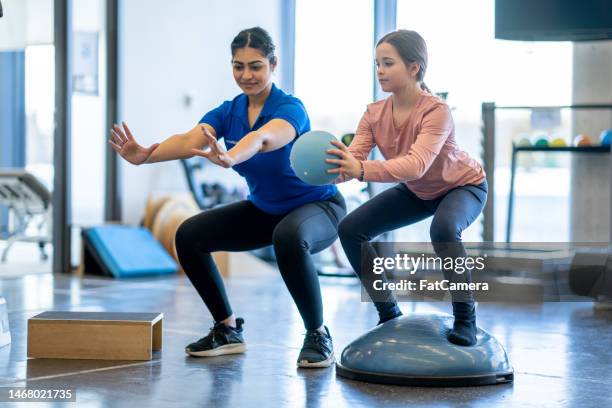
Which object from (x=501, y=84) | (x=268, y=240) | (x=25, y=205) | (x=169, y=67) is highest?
(x=169, y=67)

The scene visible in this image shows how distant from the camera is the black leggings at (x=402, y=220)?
2943 mm

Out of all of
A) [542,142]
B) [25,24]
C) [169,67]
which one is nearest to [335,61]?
[169,67]

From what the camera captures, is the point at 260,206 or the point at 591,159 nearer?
the point at 260,206

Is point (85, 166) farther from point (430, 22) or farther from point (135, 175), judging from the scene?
point (430, 22)

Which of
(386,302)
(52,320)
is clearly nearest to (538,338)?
→ (386,302)

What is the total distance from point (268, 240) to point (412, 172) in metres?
0.82

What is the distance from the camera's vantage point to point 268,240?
3451 mm

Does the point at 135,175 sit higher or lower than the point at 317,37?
lower

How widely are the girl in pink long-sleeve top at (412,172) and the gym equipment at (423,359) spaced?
2.4 inches

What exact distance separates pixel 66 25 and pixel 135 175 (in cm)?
139

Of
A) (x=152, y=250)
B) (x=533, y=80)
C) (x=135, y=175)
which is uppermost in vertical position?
(x=533, y=80)

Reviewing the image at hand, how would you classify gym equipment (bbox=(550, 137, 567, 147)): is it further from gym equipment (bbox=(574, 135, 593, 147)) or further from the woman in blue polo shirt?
the woman in blue polo shirt

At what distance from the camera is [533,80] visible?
6703 millimetres

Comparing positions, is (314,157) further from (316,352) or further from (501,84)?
(501,84)
